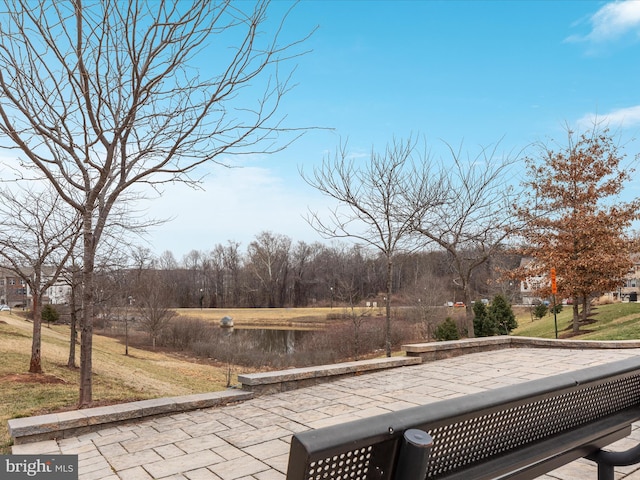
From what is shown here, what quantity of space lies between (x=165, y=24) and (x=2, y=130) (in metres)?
2.10

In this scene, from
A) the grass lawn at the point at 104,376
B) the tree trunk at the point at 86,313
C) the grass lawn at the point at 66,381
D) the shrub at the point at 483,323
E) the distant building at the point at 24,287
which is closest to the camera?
the tree trunk at the point at 86,313

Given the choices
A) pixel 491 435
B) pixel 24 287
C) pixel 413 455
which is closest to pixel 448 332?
pixel 491 435

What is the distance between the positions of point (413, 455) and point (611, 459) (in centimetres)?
170

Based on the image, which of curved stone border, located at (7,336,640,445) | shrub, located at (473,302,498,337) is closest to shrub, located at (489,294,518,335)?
shrub, located at (473,302,498,337)

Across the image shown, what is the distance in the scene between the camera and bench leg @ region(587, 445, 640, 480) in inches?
92.7

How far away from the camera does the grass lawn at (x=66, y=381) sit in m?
7.62

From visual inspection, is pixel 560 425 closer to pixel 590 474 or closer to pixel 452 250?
pixel 590 474

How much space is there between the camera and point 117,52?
5586mm

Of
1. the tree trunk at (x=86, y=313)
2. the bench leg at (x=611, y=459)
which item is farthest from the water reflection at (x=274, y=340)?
the bench leg at (x=611, y=459)

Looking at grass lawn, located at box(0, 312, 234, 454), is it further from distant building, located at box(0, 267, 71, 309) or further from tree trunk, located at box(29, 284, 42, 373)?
distant building, located at box(0, 267, 71, 309)

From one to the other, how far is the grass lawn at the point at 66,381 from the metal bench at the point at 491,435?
4618 mm

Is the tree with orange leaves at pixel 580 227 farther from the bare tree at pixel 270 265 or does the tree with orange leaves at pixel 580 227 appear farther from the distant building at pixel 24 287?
the bare tree at pixel 270 265

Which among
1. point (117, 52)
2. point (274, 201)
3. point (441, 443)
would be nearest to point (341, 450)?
point (441, 443)

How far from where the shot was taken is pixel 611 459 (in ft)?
7.82
